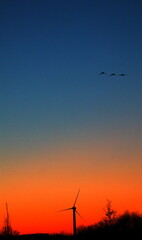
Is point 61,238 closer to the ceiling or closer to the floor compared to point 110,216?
closer to the floor

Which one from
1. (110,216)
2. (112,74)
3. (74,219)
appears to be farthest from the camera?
(110,216)

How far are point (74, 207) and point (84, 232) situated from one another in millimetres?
14456

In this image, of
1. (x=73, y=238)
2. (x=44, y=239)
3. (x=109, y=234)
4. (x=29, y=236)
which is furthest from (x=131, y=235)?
(x=29, y=236)

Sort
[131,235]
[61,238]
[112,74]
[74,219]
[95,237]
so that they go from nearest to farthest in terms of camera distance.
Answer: [112,74]
[131,235]
[95,237]
[61,238]
[74,219]

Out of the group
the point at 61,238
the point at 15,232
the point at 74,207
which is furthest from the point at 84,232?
the point at 15,232

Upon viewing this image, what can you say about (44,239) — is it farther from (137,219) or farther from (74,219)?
(137,219)

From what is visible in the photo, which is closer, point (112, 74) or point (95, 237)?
point (112, 74)

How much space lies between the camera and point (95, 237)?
72688mm

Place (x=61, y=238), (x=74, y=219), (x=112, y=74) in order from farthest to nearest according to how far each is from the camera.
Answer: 1. (x=74, y=219)
2. (x=61, y=238)
3. (x=112, y=74)

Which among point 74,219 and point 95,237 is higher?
point 74,219

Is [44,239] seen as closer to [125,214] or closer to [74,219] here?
[74,219]

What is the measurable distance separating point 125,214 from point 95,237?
31.2 metres

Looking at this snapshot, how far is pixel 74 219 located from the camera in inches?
3580

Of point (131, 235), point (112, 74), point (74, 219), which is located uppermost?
point (112, 74)
